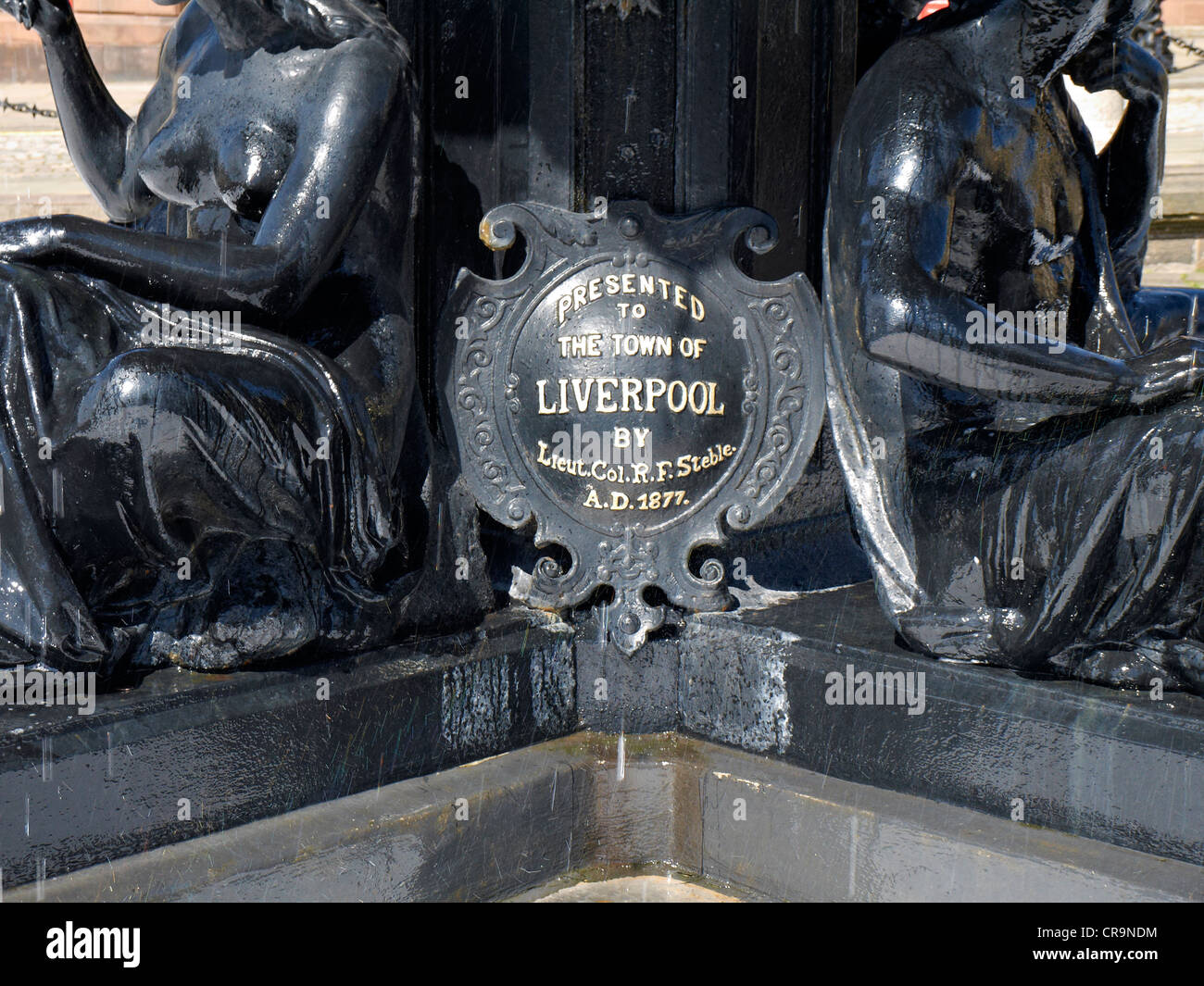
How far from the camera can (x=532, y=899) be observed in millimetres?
3688

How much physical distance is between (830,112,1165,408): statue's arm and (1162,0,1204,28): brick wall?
31.3 feet

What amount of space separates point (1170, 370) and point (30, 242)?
2613 millimetres

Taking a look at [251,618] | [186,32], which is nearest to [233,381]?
[251,618]

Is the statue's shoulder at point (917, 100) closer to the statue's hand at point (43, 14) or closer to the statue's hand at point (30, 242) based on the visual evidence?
the statue's hand at point (30, 242)

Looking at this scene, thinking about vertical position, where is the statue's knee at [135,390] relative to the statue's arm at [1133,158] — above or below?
below

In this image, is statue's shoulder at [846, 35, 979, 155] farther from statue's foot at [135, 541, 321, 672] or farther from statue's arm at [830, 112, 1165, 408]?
statue's foot at [135, 541, 321, 672]

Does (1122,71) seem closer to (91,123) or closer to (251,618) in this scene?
(251,618)

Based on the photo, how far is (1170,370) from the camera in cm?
329

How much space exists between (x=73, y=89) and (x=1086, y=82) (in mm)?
2901

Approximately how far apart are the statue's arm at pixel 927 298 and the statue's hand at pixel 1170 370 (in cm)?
2

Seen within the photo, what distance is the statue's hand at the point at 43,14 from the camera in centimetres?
411

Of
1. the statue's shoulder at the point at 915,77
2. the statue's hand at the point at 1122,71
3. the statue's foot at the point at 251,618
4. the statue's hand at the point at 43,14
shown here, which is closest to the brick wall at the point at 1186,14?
the statue's hand at the point at 1122,71

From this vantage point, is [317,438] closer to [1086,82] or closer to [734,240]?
[734,240]

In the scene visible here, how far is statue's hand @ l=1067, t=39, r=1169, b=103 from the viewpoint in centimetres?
396
